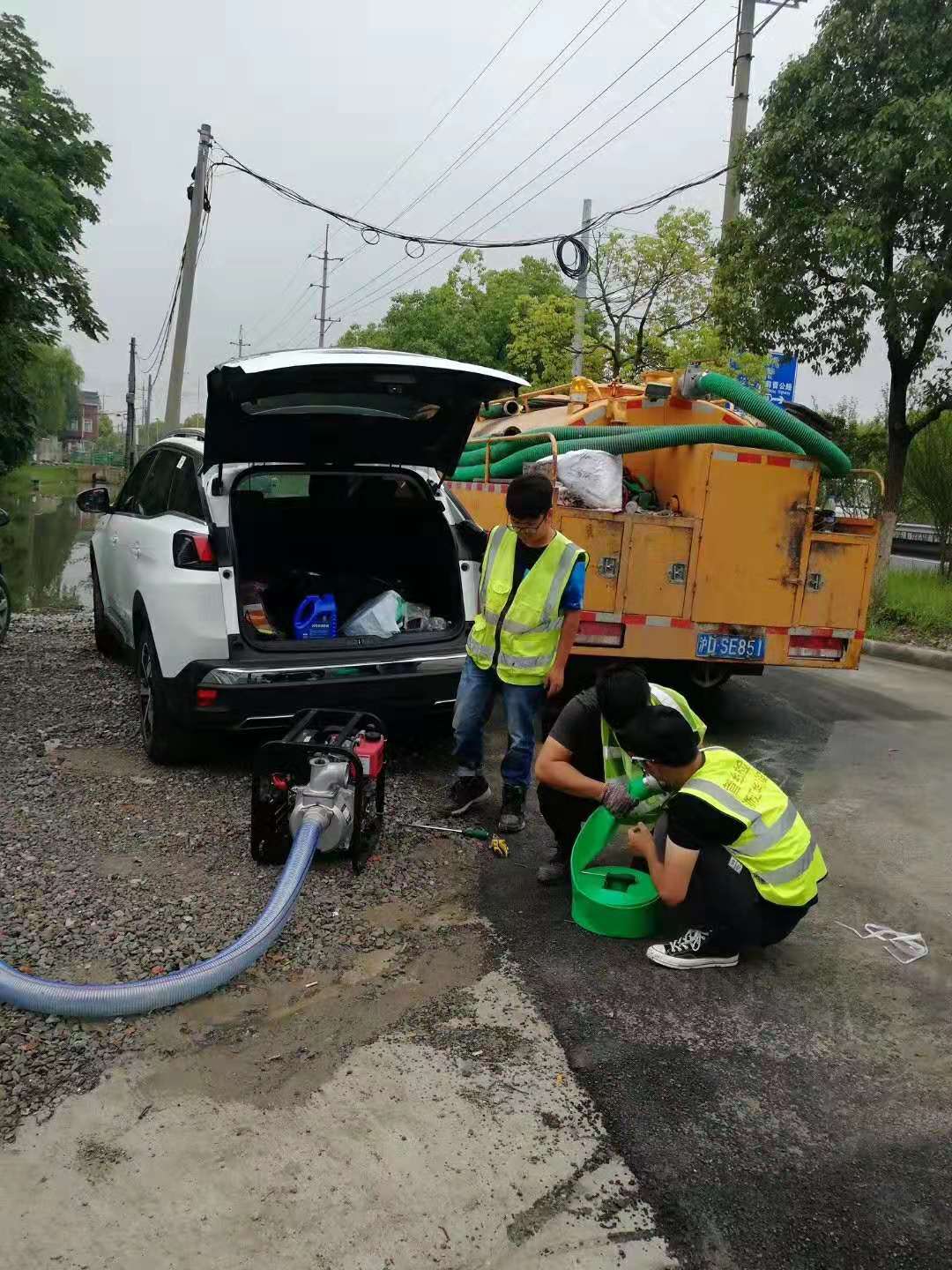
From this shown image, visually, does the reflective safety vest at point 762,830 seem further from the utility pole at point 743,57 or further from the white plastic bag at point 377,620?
the utility pole at point 743,57

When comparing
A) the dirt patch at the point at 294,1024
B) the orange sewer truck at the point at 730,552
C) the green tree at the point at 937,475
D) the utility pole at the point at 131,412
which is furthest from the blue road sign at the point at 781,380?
the utility pole at the point at 131,412

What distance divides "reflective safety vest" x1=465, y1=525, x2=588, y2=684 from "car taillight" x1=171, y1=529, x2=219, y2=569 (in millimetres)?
1282

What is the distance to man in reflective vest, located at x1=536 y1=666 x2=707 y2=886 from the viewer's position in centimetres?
324

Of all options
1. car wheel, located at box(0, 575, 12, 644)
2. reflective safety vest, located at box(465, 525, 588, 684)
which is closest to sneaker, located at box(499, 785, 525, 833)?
reflective safety vest, located at box(465, 525, 588, 684)

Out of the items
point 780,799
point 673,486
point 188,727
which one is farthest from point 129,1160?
point 673,486

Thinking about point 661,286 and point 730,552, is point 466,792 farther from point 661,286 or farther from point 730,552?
point 661,286

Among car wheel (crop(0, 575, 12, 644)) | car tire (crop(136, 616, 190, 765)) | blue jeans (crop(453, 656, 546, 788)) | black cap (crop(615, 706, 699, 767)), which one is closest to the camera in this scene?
black cap (crop(615, 706, 699, 767))

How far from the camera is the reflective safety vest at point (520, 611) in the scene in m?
4.17

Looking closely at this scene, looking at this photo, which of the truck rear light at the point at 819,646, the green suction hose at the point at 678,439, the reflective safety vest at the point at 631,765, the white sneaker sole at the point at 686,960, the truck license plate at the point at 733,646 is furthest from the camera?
the truck rear light at the point at 819,646

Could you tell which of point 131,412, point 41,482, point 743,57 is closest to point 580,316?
point 743,57

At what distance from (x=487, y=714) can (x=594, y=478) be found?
1.89 m

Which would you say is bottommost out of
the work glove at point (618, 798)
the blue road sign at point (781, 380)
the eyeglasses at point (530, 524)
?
the work glove at point (618, 798)

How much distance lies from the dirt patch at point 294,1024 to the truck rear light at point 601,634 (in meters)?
2.74

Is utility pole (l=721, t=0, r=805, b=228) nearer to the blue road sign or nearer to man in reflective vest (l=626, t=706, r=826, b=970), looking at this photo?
the blue road sign
